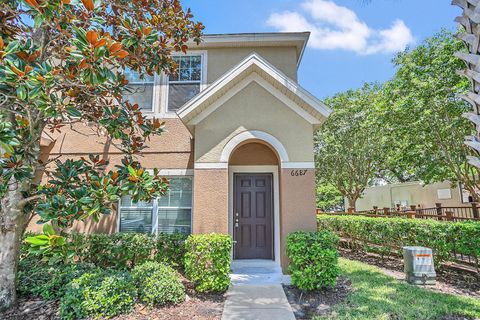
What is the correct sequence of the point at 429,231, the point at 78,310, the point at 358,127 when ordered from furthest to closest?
1. the point at 358,127
2. the point at 429,231
3. the point at 78,310

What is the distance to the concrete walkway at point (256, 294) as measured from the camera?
5.40m

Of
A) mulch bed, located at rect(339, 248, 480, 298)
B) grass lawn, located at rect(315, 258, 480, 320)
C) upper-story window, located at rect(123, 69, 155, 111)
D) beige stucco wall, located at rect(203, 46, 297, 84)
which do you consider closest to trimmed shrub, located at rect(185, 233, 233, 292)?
grass lawn, located at rect(315, 258, 480, 320)

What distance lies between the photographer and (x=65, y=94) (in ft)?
16.8

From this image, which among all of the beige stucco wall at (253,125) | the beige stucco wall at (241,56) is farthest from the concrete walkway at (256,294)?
the beige stucco wall at (241,56)

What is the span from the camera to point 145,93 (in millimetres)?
9953

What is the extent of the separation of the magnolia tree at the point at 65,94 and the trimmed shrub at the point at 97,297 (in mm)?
1371

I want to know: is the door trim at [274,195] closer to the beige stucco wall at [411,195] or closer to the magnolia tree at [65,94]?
the magnolia tree at [65,94]

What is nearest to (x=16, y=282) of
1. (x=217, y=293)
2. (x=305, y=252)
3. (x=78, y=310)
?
(x=78, y=310)

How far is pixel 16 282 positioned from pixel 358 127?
1836cm

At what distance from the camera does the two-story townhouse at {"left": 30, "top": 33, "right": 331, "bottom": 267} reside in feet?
24.6

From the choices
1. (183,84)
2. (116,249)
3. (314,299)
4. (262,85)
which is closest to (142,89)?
(183,84)

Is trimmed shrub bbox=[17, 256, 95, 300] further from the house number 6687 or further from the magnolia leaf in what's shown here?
the house number 6687

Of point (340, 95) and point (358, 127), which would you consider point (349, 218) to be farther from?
point (340, 95)

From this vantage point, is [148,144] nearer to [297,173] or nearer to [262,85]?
[262,85]
